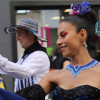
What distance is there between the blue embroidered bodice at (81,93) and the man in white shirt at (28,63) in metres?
1.11

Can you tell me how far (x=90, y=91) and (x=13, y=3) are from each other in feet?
9.54

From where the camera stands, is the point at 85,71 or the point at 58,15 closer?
the point at 85,71

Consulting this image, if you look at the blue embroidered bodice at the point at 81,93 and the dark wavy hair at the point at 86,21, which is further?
the dark wavy hair at the point at 86,21

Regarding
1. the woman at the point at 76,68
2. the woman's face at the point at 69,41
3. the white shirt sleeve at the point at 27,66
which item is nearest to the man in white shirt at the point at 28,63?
the white shirt sleeve at the point at 27,66

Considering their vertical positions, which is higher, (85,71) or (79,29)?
(79,29)

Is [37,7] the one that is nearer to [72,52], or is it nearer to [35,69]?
[35,69]

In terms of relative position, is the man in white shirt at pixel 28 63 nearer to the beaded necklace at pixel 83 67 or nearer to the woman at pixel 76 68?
the woman at pixel 76 68

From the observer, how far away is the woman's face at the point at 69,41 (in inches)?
74.7

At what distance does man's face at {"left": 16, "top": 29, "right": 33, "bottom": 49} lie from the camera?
3.34m

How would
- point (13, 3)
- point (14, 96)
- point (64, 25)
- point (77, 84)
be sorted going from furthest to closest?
point (13, 3)
point (64, 25)
point (77, 84)
point (14, 96)

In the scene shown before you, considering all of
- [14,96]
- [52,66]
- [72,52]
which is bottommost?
[52,66]

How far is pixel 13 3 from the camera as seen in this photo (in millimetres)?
4309

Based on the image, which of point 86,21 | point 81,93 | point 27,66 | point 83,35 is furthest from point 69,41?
point 27,66

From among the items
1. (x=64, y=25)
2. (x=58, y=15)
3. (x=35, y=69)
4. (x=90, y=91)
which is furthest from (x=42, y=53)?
(x=58, y=15)
